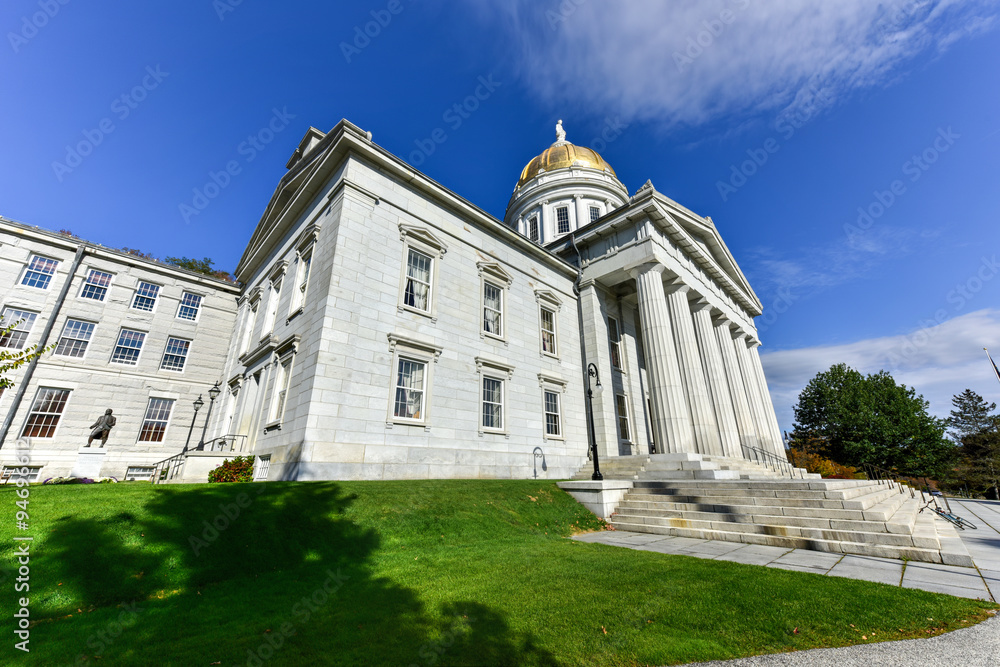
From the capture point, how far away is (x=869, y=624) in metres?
4.52

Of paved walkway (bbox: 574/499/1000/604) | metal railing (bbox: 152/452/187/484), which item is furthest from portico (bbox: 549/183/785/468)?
metal railing (bbox: 152/452/187/484)

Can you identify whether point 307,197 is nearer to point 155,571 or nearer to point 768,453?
point 155,571

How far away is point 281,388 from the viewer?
50.7 feet

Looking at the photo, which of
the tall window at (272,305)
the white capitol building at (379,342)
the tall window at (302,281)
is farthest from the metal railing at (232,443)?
the tall window at (302,281)

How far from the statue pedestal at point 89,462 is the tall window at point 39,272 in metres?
12.4

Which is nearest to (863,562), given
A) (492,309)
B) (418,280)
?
(492,309)

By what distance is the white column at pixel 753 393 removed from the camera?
1077 inches

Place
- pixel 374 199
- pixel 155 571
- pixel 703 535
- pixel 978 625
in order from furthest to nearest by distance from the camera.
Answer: pixel 374 199 → pixel 703 535 → pixel 155 571 → pixel 978 625

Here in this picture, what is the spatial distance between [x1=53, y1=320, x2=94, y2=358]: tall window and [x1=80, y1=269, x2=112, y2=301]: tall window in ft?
5.54

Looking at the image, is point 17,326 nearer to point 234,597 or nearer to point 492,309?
point 492,309

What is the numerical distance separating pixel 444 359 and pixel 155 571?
36.2 ft

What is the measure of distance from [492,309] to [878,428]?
158 feet

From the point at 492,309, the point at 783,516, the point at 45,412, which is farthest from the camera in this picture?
the point at 45,412

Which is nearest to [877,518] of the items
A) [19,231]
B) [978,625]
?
[978,625]
